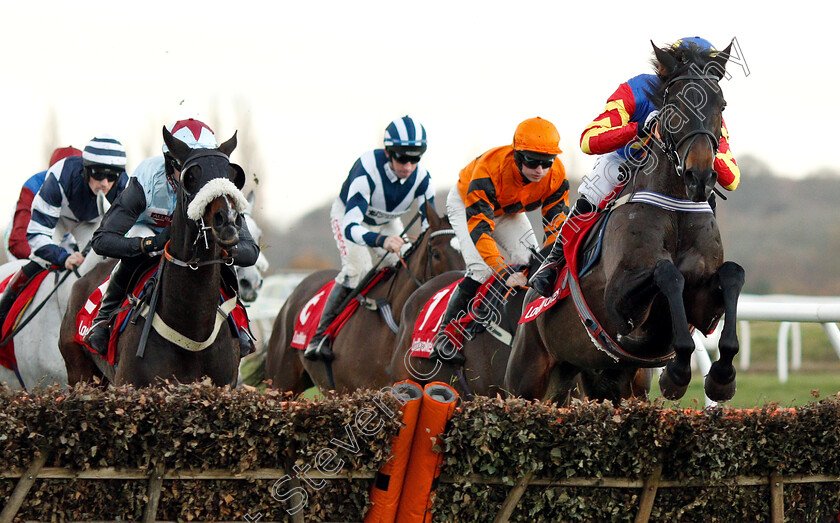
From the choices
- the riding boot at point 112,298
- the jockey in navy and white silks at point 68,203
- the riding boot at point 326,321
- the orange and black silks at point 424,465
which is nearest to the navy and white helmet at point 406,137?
the riding boot at point 326,321

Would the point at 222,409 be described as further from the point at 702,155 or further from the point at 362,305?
the point at 362,305

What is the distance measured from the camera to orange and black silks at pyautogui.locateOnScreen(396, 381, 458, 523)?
3.82m

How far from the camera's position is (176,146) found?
493 cm

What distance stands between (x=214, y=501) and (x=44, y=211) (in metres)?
3.88

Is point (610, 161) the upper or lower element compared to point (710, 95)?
lower

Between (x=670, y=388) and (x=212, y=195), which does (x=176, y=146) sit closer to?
(x=212, y=195)

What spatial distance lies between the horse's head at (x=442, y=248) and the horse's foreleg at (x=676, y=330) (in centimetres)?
321

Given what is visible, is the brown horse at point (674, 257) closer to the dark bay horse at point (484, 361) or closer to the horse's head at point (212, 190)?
the dark bay horse at point (484, 361)

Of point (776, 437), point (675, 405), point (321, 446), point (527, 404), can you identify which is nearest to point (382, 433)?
point (321, 446)

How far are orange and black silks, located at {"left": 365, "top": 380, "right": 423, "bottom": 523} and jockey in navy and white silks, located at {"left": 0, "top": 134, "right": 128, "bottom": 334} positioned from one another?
3.37 meters

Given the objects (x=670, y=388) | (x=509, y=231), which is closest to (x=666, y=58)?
(x=670, y=388)

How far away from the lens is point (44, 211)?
22.8 feet

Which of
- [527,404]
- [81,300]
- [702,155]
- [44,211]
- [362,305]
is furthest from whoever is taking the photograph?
[362,305]

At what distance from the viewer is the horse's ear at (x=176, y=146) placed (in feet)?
16.1
